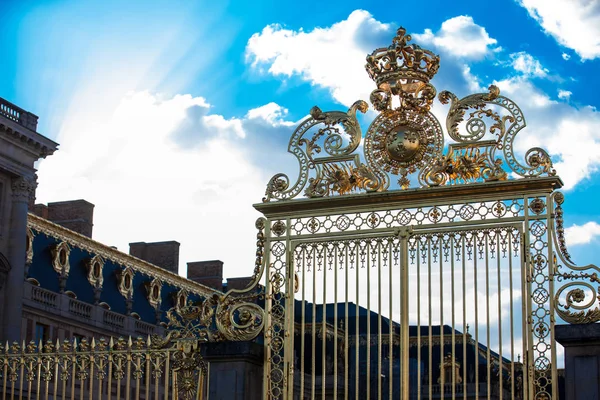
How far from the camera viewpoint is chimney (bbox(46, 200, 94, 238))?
39759 mm

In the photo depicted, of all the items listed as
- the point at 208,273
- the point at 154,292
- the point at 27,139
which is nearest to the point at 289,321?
the point at 27,139

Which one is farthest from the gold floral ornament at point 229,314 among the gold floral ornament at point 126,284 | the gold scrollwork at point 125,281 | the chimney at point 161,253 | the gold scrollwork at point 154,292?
the chimney at point 161,253

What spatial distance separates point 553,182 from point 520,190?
1.26 ft

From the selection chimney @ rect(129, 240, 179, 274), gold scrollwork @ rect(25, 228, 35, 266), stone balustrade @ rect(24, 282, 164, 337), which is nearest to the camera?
stone balustrade @ rect(24, 282, 164, 337)

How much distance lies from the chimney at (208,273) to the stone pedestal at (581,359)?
3605 cm

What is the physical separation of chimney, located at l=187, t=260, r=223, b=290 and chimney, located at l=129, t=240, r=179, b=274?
272cm

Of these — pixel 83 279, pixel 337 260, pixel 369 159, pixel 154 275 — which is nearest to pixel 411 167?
pixel 369 159

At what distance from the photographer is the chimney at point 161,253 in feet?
149

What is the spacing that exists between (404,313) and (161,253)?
1319 inches

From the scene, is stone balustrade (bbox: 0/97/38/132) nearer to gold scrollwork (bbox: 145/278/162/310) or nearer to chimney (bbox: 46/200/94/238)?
chimney (bbox: 46/200/94/238)

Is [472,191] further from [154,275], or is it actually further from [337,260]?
[154,275]

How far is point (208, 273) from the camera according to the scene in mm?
48688

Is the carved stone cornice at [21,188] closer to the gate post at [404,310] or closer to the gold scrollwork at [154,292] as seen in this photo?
the gold scrollwork at [154,292]

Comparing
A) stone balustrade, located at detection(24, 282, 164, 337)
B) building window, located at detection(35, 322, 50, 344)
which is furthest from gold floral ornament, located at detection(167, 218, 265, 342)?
building window, located at detection(35, 322, 50, 344)
